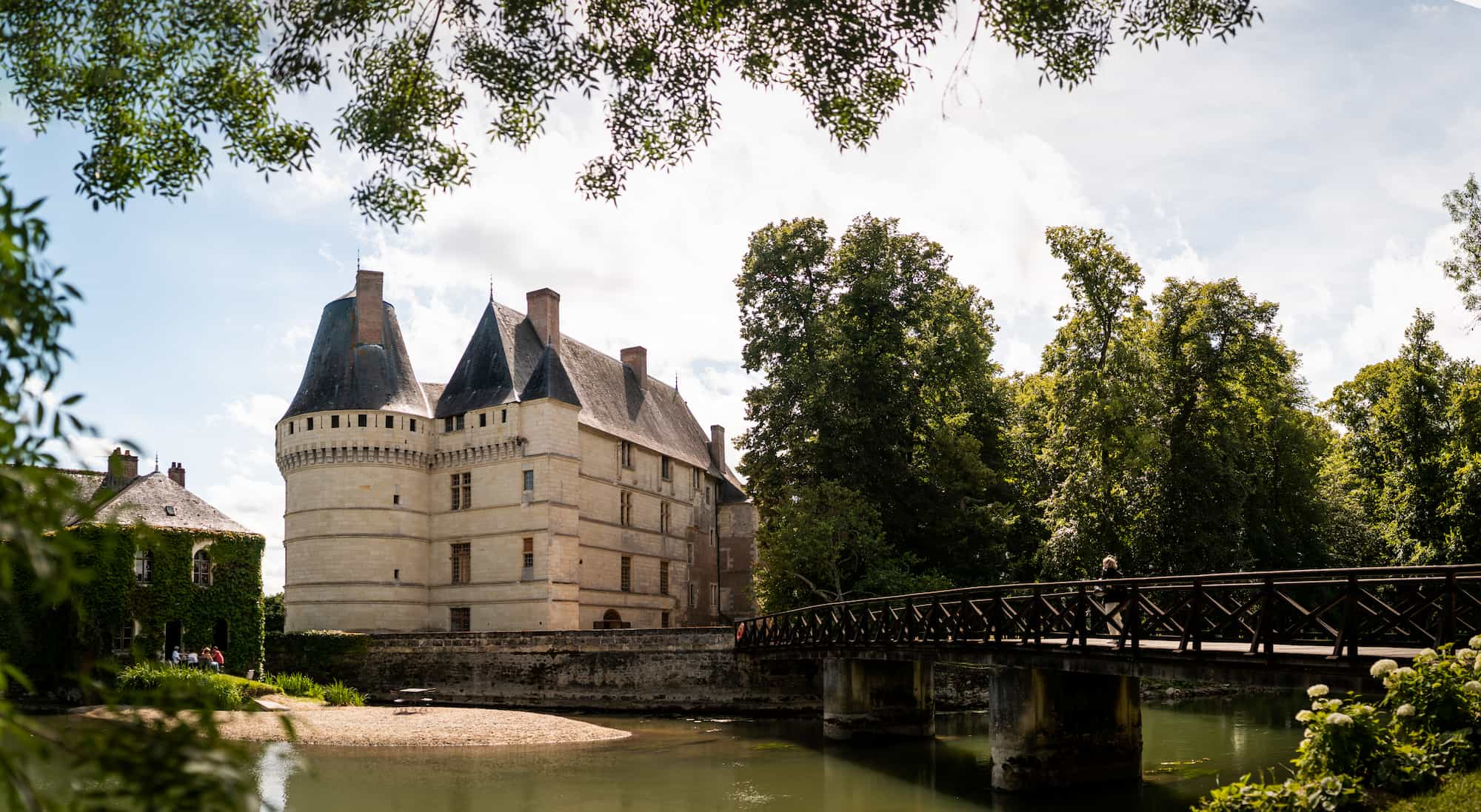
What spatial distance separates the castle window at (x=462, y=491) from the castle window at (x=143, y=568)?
1004cm

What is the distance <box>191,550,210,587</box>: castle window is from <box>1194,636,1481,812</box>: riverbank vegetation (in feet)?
84.3

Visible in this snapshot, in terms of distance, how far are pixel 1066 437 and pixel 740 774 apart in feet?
39.8

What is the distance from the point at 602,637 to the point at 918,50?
2232cm

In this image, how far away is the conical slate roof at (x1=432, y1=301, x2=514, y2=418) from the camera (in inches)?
1394

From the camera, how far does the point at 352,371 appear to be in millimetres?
35188

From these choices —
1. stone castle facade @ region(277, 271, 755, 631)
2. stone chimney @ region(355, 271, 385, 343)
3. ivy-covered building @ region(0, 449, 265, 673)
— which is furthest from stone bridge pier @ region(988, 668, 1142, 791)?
stone chimney @ region(355, 271, 385, 343)

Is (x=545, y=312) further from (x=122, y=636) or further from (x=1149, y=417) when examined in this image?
(x=1149, y=417)

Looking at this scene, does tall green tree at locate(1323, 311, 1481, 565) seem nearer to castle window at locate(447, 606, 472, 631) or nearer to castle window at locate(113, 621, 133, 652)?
castle window at locate(447, 606, 472, 631)

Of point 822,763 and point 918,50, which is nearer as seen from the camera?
point 918,50

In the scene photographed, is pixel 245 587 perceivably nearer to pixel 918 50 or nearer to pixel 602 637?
pixel 602 637

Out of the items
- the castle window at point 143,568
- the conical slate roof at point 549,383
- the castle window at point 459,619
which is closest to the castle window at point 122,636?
the castle window at point 143,568

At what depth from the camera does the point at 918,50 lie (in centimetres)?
719

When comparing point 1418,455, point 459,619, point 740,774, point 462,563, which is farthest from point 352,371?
point 1418,455

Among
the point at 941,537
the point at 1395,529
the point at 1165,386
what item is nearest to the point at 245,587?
the point at 941,537
